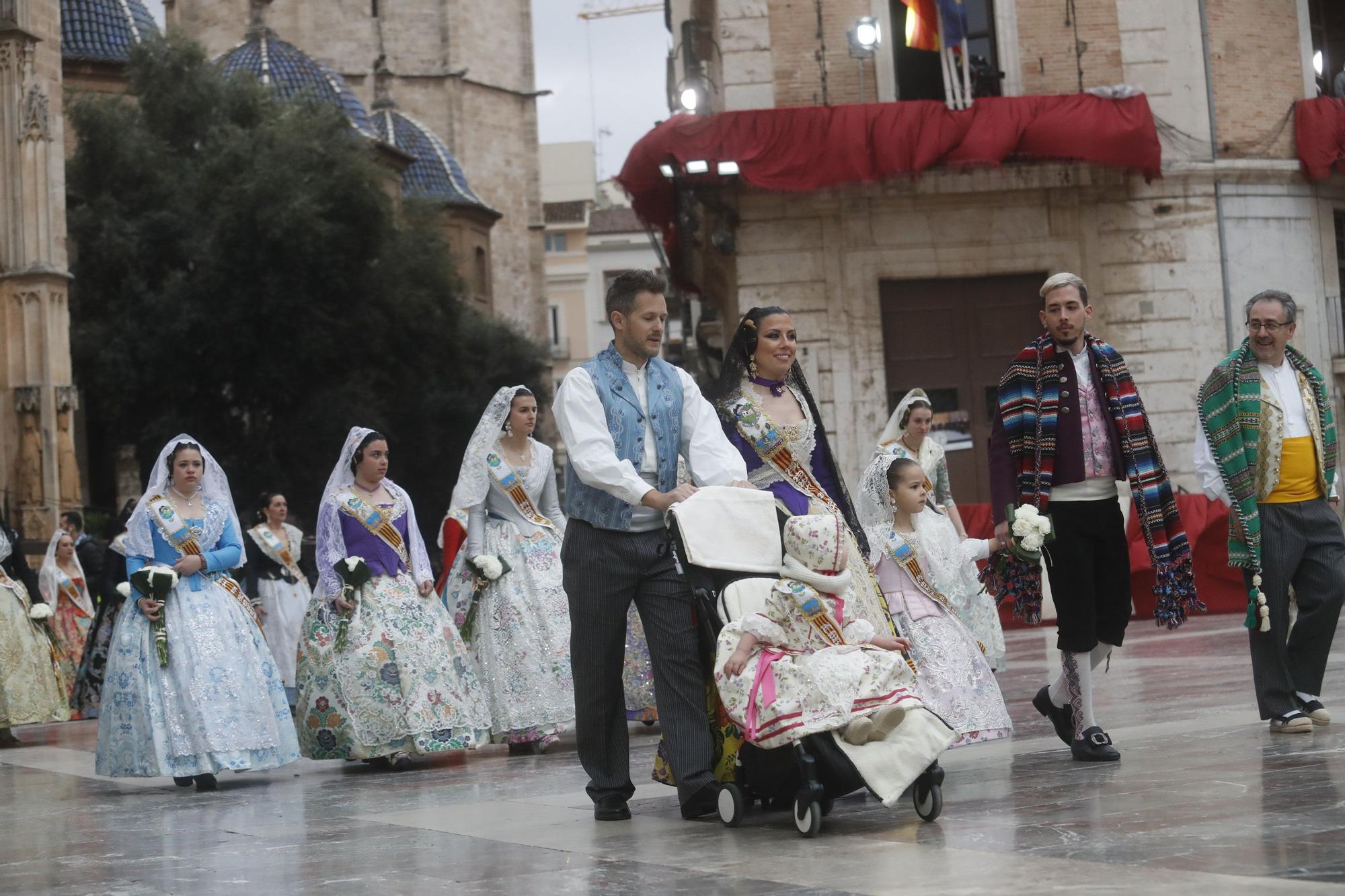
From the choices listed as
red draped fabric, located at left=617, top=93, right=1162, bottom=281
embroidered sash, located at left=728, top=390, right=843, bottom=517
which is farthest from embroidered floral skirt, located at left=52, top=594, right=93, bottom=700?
embroidered sash, located at left=728, top=390, right=843, bottom=517

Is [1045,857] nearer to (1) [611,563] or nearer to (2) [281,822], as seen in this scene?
(1) [611,563]

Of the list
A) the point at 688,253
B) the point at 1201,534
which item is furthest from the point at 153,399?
the point at 1201,534

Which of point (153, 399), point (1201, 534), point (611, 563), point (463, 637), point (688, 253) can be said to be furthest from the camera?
point (153, 399)

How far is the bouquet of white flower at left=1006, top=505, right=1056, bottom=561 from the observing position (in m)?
7.66

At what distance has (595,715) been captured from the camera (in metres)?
7.05

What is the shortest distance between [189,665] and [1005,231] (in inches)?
576

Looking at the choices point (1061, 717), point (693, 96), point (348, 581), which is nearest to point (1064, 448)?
point (1061, 717)

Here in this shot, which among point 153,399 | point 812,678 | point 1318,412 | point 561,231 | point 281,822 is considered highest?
point 561,231

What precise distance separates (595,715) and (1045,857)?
88.6 inches

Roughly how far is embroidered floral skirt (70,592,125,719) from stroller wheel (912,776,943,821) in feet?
24.4

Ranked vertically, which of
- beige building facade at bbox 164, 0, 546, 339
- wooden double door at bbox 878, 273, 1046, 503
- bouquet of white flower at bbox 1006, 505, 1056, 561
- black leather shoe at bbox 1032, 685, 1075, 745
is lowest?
black leather shoe at bbox 1032, 685, 1075, 745

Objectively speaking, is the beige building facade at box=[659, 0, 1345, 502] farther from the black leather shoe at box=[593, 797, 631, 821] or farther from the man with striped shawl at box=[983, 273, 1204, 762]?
the black leather shoe at box=[593, 797, 631, 821]

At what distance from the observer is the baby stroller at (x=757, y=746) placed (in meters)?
6.21

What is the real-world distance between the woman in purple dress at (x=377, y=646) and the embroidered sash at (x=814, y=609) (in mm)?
4524
